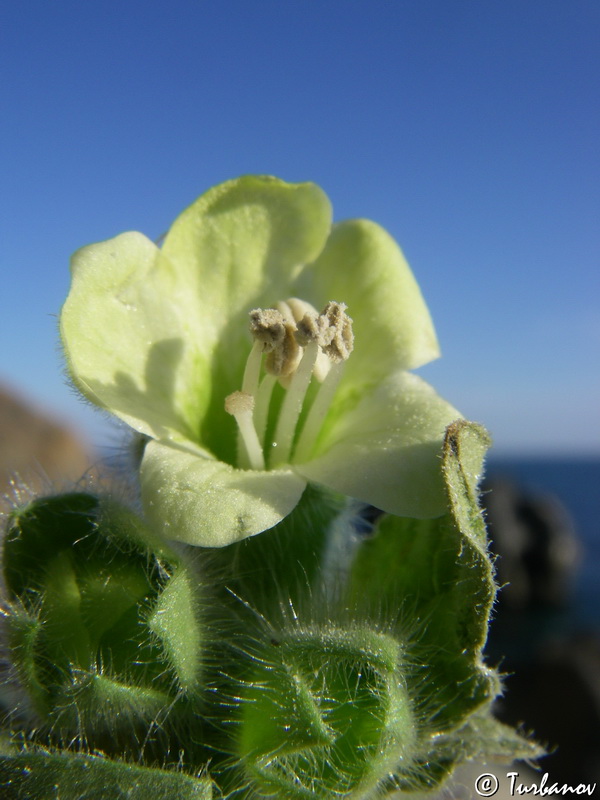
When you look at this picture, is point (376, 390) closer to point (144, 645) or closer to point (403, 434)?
point (403, 434)

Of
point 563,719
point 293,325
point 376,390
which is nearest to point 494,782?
point 376,390

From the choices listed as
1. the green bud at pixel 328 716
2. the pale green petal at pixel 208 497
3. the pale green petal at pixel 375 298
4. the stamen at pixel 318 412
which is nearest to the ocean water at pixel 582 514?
the pale green petal at pixel 375 298

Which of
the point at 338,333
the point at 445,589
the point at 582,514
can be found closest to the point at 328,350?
the point at 338,333

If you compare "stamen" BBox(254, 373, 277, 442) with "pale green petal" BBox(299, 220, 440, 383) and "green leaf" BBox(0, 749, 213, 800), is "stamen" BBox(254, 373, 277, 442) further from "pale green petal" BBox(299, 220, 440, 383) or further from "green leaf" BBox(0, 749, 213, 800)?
"green leaf" BBox(0, 749, 213, 800)

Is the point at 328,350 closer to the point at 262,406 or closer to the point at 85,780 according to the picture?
the point at 262,406

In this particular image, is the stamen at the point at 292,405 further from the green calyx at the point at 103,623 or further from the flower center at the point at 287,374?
the green calyx at the point at 103,623
